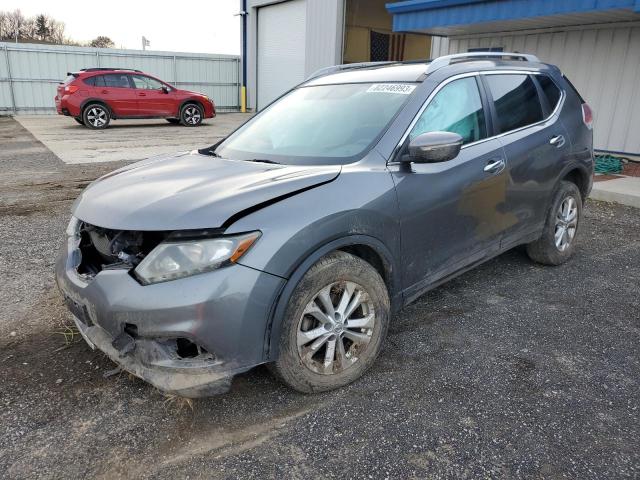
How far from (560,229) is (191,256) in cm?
353

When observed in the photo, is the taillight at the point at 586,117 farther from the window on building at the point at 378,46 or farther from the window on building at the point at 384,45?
the window on building at the point at 378,46

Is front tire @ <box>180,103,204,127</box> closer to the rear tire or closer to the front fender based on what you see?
the rear tire

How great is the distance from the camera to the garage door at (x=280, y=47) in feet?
63.7

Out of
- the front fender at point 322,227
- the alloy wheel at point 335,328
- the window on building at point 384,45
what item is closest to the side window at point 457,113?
the front fender at point 322,227

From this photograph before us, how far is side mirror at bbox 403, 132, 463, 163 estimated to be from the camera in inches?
110

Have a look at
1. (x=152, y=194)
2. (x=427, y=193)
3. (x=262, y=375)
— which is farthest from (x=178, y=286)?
(x=427, y=193)

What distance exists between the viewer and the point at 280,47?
67.9ft

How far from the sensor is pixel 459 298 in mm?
3947

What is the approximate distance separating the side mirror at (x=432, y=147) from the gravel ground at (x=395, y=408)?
1.19 m

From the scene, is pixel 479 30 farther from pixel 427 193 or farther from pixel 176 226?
pixel 176 226

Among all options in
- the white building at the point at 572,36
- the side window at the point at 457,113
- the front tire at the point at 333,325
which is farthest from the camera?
the white building at the point at 572,36

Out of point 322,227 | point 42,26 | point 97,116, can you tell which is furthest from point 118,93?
point 42,26

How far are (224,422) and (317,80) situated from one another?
2.58m

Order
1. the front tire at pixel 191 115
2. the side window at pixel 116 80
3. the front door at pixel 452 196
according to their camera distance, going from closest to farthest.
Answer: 1. the front door at pixel 452 196
2. the side window at pixel 116 80
3. the front tire at pixel 191 115
